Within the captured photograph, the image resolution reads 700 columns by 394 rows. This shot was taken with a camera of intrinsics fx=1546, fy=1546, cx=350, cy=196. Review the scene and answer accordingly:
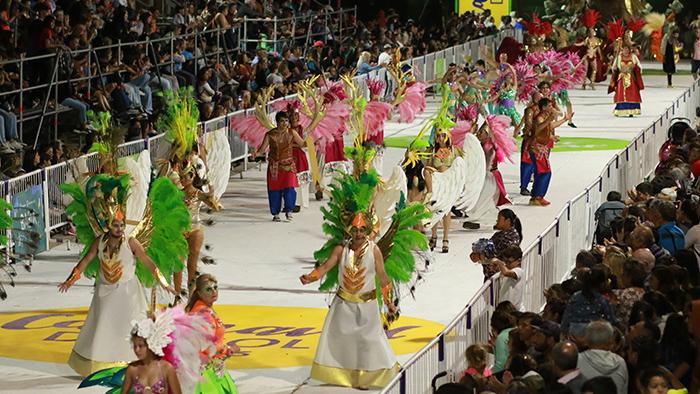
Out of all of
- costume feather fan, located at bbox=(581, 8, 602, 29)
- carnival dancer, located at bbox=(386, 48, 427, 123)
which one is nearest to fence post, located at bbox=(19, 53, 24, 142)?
carnival dancer, located at bbox=(386, 48, 427, 123)

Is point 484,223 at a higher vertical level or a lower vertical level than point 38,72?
lower

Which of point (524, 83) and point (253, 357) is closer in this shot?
point (253, 357)

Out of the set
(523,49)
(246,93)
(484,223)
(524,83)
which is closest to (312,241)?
(484,223)

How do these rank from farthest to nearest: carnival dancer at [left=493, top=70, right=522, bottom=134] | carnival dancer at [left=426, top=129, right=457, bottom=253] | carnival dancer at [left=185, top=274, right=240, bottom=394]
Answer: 1. carnival dancer at [left=493, top=70, right=522, bottom=134]
2. carnival dancer at [left=426, top=129, right=457, bottom=253]
3. carnival dancer at [left=185, top=274, right=240, bottom=394]

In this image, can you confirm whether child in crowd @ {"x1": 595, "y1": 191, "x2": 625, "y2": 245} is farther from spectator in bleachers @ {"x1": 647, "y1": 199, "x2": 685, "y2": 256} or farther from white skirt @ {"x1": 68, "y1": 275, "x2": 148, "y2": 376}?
white skirt @ {"x1": 68, "y1": 275, "x2": 148, "y2": 376}

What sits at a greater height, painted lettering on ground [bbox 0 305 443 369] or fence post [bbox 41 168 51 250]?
fence post [bbox 41 168 51 250]

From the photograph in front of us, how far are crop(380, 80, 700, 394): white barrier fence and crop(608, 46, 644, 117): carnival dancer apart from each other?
25.6ft

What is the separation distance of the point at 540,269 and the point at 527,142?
7.52 meters

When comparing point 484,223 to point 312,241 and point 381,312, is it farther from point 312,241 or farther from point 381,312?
point 381,312

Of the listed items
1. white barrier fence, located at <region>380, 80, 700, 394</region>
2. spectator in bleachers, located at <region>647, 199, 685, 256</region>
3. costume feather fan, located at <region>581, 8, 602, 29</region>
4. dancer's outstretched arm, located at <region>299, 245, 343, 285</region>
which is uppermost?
costume feather fan, located at <region>581, 8, 602, 29</region>

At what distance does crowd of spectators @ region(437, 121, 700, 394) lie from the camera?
9.54 m

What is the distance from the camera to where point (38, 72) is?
23141 mm

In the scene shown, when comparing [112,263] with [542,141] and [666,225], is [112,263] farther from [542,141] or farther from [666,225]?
[542,141]

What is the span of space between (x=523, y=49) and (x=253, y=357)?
24598 millimetres
